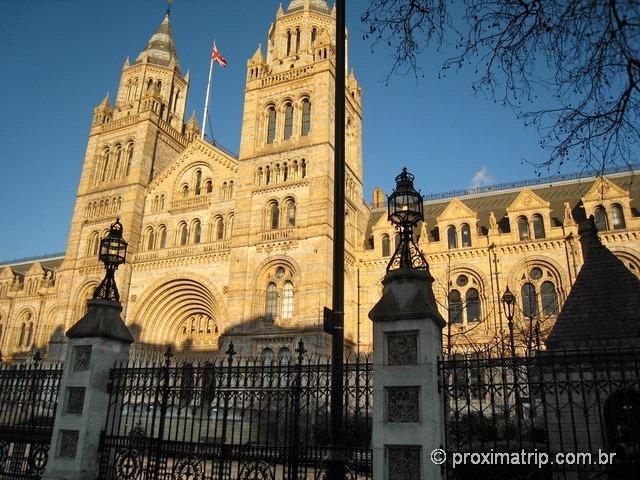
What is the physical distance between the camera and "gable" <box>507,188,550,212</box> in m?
31.7

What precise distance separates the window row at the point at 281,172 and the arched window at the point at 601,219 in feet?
57.4

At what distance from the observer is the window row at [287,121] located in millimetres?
33938

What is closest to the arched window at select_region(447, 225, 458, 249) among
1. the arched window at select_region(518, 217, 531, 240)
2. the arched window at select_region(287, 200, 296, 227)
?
the arched window at select_region(518, 217, 531, 240)

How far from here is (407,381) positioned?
7766 millimetres

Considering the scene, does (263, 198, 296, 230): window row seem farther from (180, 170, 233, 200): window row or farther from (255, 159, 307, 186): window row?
(180, 170, 233, 200): window row

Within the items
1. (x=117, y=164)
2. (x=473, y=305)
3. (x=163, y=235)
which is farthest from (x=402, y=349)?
(x=117, y=164)

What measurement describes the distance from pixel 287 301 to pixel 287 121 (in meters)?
12.4

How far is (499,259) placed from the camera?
31.4 meters

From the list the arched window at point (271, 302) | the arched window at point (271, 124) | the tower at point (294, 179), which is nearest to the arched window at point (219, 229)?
the tower at point (294, 179)

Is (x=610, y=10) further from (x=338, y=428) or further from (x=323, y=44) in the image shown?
(x=323, y=44)

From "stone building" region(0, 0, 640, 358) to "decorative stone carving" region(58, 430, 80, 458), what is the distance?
18185 millimetres

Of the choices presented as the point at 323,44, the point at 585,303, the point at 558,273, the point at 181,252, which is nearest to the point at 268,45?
the point at 323,44

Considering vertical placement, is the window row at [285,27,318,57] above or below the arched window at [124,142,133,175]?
above

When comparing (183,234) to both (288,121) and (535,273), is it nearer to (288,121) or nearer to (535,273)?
(288,121)
